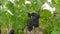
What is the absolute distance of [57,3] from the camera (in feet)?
1.87

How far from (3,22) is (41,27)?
15 centimetres

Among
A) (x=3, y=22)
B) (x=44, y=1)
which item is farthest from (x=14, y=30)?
(x=44, y=1)

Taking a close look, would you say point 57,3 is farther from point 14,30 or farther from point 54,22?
point 14,30

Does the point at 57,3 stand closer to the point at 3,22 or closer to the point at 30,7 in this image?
the point at 30,7

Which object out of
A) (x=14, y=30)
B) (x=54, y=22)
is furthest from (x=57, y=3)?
(x=14, y=30)

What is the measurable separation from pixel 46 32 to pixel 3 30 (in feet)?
0.70

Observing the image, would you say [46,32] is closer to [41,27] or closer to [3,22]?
[41,27]

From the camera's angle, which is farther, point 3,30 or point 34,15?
point 3,30

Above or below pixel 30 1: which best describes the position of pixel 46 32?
below

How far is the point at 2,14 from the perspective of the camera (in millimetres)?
637

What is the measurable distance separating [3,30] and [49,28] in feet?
0.78

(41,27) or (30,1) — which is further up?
(30,1)

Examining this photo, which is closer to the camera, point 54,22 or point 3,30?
point 54,22

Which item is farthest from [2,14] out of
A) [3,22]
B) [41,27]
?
[41,27]
